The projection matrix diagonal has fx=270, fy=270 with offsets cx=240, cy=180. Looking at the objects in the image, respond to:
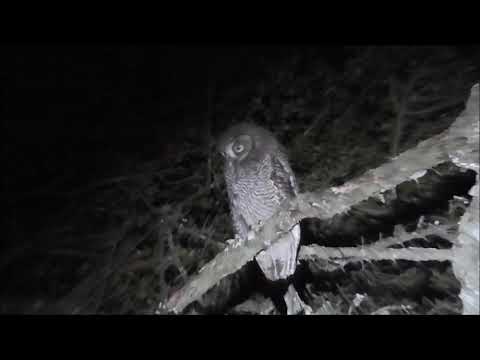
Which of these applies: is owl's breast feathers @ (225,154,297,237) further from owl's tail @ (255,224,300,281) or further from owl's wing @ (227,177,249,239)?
owl's tail @ (255,224,300,281)

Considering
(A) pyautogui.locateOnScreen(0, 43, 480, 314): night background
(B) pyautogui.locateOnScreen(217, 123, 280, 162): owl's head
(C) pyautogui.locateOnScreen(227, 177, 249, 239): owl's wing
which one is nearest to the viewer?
(A) pyautogui.locateOnScreen(0, 43, 480, 314): night background

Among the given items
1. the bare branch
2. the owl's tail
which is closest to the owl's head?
the owl's tail

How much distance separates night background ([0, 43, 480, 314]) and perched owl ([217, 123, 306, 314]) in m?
0.12

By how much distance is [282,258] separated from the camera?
147cm

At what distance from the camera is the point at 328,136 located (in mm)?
1922

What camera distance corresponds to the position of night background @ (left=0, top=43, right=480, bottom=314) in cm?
136


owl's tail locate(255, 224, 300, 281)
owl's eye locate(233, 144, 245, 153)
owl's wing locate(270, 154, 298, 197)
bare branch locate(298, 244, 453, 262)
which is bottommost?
owl's tail locate(255, 224, 300, 281)

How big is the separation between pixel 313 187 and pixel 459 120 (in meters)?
1.12

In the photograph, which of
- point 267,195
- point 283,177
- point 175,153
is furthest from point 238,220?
point 175,153

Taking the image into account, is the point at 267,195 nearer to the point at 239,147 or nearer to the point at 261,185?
the point at 261,185

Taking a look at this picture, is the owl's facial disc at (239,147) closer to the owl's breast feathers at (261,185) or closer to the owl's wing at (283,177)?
the owl's breast feathers at (261,185)

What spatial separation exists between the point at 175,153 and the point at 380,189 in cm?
147

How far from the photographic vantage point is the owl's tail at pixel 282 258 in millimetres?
1456

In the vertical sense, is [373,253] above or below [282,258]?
above
